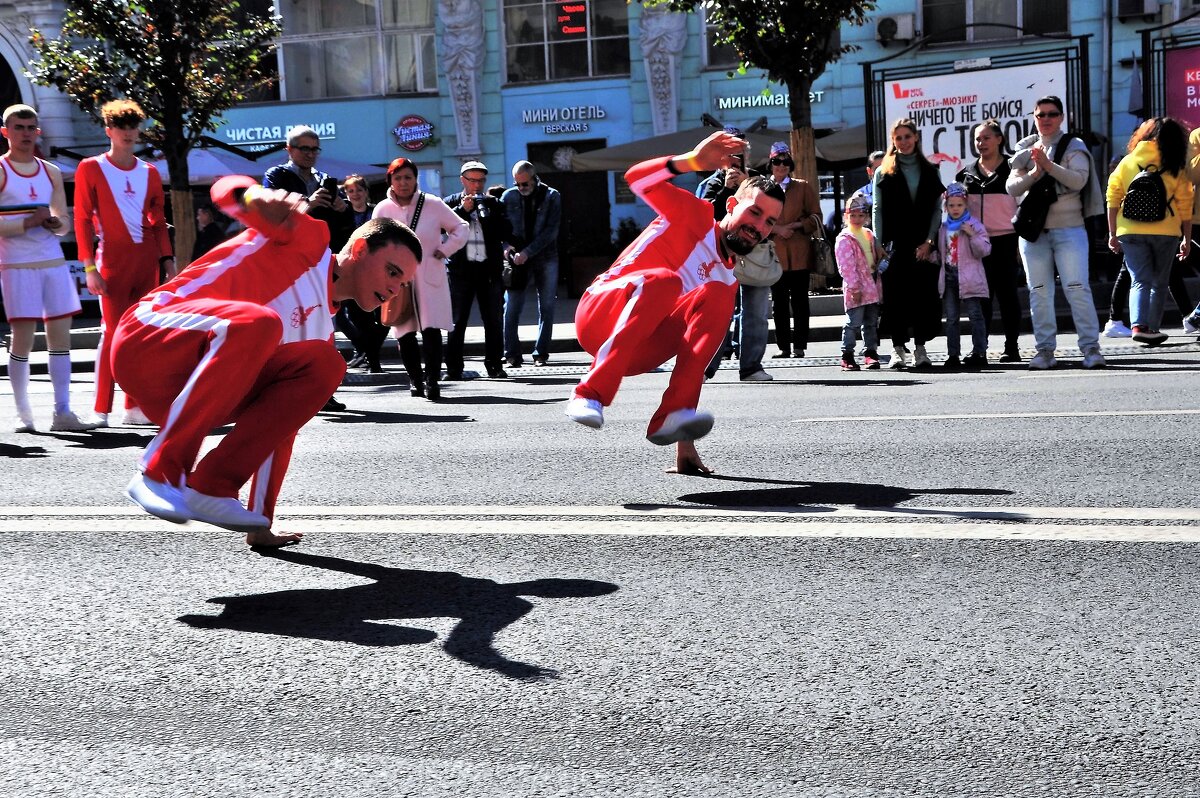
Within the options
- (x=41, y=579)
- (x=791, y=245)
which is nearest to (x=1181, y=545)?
(x=41, y=579)

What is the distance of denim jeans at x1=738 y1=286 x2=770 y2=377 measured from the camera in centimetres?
1160

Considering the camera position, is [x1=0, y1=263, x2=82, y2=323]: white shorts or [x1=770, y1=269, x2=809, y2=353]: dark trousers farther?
[x1=770, y1=269, x2=809, y2=353]: dark trousers

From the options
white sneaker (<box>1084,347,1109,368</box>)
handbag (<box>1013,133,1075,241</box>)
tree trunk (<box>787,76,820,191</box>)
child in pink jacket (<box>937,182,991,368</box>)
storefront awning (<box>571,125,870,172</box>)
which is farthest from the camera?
storefront awning (<box>571,125,870,172</box>)

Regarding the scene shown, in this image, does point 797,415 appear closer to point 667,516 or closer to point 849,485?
point 849,485

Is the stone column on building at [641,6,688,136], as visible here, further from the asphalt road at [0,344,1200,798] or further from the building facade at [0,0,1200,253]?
the asphalt road at [0,344,1200,798]

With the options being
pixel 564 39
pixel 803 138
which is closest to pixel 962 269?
pixel 803 138

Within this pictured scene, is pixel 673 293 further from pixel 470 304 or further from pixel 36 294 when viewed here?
pixel 470 304

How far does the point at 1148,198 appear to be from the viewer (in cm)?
1225

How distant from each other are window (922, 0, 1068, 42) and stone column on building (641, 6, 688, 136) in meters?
4.93

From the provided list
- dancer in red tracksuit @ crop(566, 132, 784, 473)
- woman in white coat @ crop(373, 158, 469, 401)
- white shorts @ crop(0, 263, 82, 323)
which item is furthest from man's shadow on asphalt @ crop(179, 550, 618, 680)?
woman in white coat @ crop(373, 158, 469, 401)

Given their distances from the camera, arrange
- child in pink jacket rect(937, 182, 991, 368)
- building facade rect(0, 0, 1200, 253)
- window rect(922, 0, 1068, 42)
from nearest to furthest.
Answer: child in pink jacket rect(937, 182, 991, 368), window rect(922, 0, 1068, 42), building facade rect(0, 0, 1200, 253)

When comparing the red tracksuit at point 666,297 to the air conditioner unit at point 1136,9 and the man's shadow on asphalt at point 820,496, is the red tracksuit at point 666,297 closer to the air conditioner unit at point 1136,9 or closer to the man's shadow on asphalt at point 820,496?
the man's shadow on asphalt at point 820,496

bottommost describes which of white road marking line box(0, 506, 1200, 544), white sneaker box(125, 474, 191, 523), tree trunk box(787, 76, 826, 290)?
white road marking line box(0, 506, 1200, 544)

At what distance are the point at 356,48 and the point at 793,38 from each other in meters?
17.2
